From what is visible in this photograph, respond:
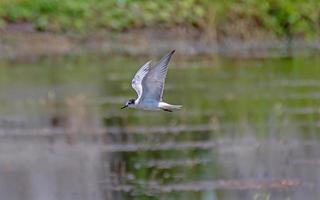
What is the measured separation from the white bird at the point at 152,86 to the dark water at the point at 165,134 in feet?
7.88

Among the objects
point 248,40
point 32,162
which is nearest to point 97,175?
point 32,162

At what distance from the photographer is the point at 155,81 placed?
9391 mm

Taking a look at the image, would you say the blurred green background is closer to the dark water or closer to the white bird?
the dark water

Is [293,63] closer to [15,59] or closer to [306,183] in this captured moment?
[15,59]

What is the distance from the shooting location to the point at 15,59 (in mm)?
23203

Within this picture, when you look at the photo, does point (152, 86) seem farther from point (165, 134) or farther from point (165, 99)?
point (165, 99)

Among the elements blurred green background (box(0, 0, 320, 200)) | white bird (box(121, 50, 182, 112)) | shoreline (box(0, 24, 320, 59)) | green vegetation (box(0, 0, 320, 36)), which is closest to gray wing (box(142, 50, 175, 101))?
white bird (box(121, 50, 182, 112))

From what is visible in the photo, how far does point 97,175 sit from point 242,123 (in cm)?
349

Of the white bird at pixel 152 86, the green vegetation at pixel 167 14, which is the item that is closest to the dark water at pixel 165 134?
the white bird at pixel 152 86

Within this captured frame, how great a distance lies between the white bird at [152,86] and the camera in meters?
9.22

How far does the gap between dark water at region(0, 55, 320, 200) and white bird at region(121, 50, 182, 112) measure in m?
2.40

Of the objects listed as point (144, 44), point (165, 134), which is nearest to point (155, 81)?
point (165, 134)

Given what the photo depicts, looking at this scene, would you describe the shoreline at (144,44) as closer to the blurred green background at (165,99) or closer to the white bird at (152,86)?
the blurred green background at (165,99)

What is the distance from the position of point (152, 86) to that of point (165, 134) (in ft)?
19.0
